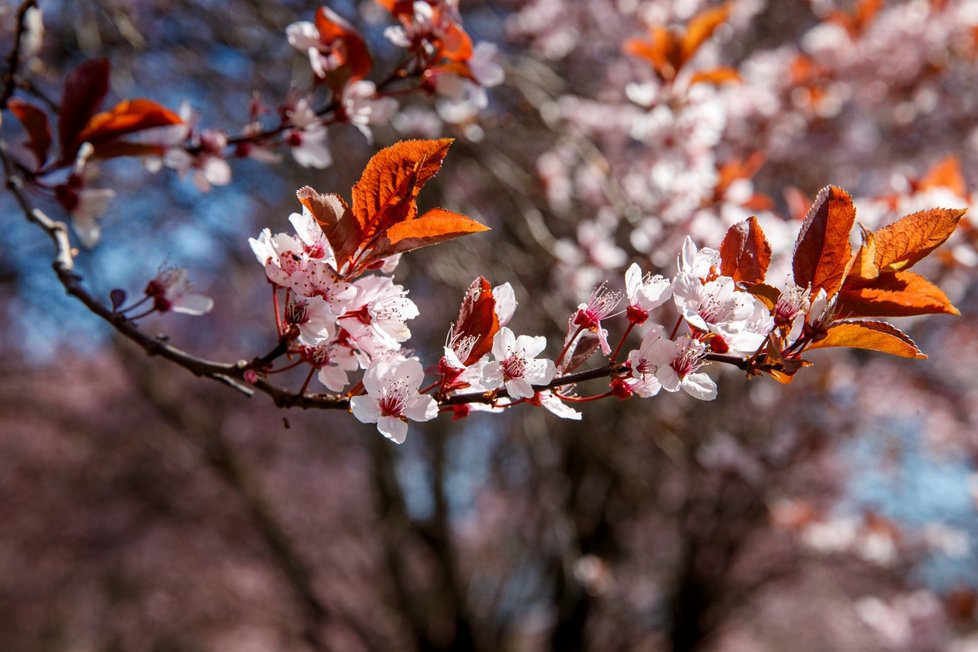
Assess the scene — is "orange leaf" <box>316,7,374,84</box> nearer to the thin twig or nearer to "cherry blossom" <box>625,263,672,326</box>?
the thin twig

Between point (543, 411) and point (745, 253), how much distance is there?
1.74 metres

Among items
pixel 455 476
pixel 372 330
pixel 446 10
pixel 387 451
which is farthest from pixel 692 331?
pixel 455 476

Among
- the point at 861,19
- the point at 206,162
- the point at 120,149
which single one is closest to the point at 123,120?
the point at 120,149

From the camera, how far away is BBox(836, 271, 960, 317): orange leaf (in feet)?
2.44

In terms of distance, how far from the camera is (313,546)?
7551 millimetres

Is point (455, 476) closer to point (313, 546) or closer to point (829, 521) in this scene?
point (313, 546)

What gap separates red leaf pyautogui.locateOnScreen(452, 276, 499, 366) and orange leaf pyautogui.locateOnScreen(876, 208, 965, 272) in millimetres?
399

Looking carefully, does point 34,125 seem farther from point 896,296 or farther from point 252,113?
point 896,296

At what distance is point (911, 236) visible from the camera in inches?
29.7

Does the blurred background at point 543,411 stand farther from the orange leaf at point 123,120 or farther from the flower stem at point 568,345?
the flower stem at point 568,345

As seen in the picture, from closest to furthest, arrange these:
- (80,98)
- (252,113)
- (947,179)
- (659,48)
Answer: (80,98)
(252,113)
(947,179)
(659,48)

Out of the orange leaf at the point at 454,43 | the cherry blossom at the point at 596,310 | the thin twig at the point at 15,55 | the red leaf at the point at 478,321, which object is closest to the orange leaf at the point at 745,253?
the cherry blossom at the point at 596,310

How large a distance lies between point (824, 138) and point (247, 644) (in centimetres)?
1222

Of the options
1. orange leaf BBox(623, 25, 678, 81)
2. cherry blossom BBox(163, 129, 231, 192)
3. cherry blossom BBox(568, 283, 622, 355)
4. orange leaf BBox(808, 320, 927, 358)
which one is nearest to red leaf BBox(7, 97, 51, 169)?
cherry blossom BBox(163, 129, 231, 192)
